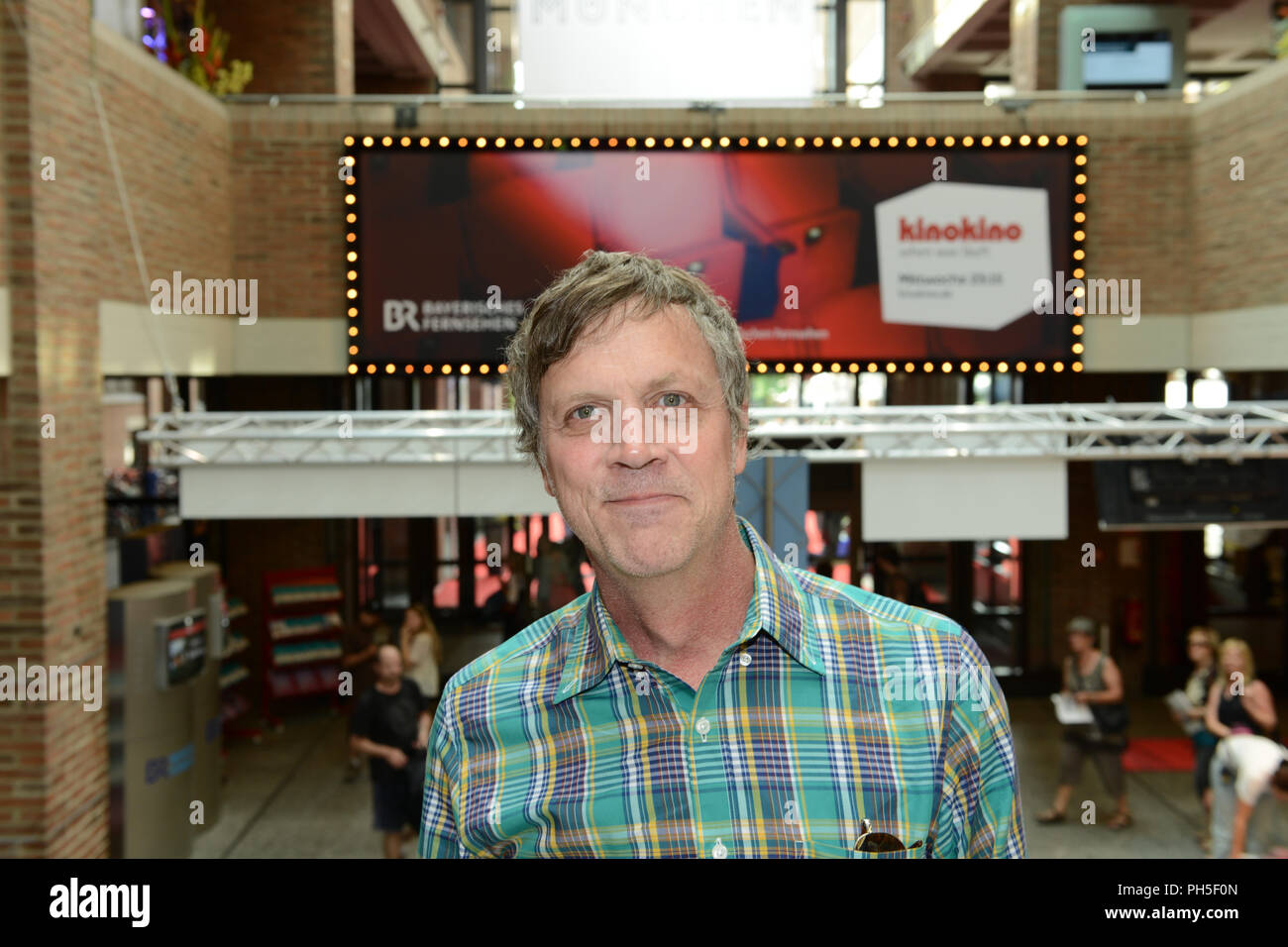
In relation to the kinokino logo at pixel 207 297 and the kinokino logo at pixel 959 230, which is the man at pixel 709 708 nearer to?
the kinokino logo at pixel 207 297

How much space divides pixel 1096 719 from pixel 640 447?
785 cm

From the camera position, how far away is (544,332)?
1.34 m

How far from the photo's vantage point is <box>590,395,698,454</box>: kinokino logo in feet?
4.23

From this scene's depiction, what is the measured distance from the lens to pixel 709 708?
4.80 ft

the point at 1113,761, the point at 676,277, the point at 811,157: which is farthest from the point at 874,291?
the point at 676,277

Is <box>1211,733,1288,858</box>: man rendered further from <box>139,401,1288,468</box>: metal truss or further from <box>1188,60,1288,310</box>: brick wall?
<box>1188,60,1288,310</box>: brick wall

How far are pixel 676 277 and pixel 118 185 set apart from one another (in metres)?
7.25

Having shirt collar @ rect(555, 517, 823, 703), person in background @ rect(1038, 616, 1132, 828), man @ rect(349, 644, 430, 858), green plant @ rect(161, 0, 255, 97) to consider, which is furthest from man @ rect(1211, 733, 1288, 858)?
green plant @ rect(161, 0, 255, 97)

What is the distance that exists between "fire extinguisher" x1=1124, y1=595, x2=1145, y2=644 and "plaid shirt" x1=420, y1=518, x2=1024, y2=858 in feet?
39.4

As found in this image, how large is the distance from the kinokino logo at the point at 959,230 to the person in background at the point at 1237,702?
4080 millimetres
